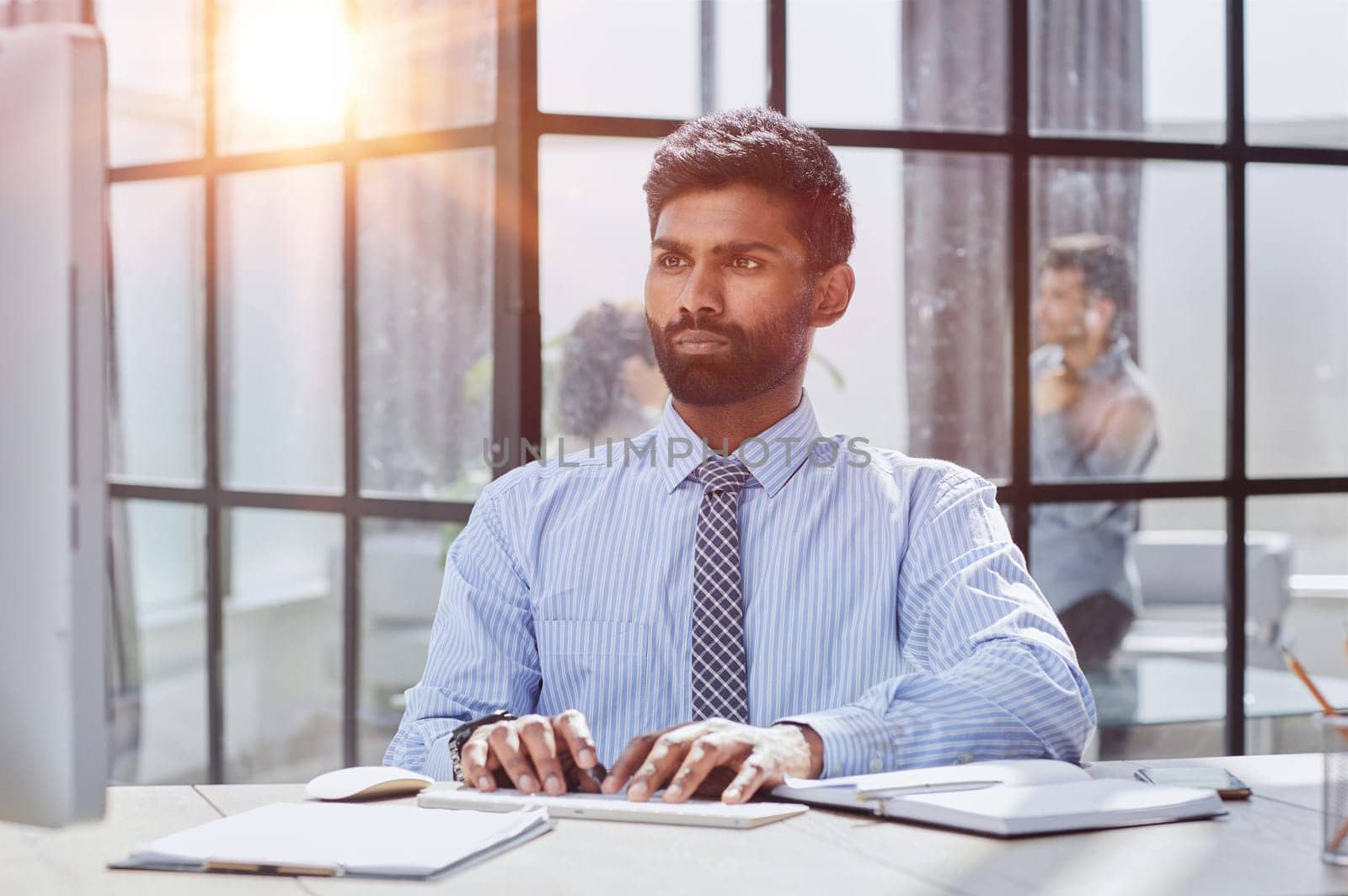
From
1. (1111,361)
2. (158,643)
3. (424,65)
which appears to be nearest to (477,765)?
(424,65)

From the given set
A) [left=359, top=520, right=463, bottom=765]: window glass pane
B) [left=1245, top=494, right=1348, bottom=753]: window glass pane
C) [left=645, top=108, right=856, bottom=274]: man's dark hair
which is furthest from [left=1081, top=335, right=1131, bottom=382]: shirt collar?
[left=359, top=520, right=463, bottom=765]: window glass pane

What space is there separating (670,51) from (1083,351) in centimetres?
108

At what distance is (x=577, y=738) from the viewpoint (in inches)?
50.4

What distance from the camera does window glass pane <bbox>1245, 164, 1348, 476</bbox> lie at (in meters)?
2.85

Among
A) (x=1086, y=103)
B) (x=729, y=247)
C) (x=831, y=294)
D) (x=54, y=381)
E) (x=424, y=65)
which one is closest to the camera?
(x=54, y=381)

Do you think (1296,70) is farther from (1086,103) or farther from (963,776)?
(963,776)

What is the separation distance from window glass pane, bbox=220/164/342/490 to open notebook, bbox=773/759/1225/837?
1.82 meters

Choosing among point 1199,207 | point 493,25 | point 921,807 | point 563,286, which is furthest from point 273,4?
point 921,807

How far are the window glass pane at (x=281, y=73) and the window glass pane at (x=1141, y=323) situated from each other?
1553 mm

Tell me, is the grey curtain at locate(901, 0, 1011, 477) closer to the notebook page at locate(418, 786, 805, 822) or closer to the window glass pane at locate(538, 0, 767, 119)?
the window glass pane at locate(538, 0, 767, 119)

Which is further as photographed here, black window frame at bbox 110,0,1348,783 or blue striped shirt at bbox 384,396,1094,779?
black window frame at bbox 110,0,1348,783

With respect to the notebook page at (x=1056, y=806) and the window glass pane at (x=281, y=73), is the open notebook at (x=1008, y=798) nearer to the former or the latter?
the notebook page at (x=1056, y=806)

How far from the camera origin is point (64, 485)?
2.34 ft

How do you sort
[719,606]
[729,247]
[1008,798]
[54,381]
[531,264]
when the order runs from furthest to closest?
[531,264], [729,247], [719,606], [1008,798], [54,381]
